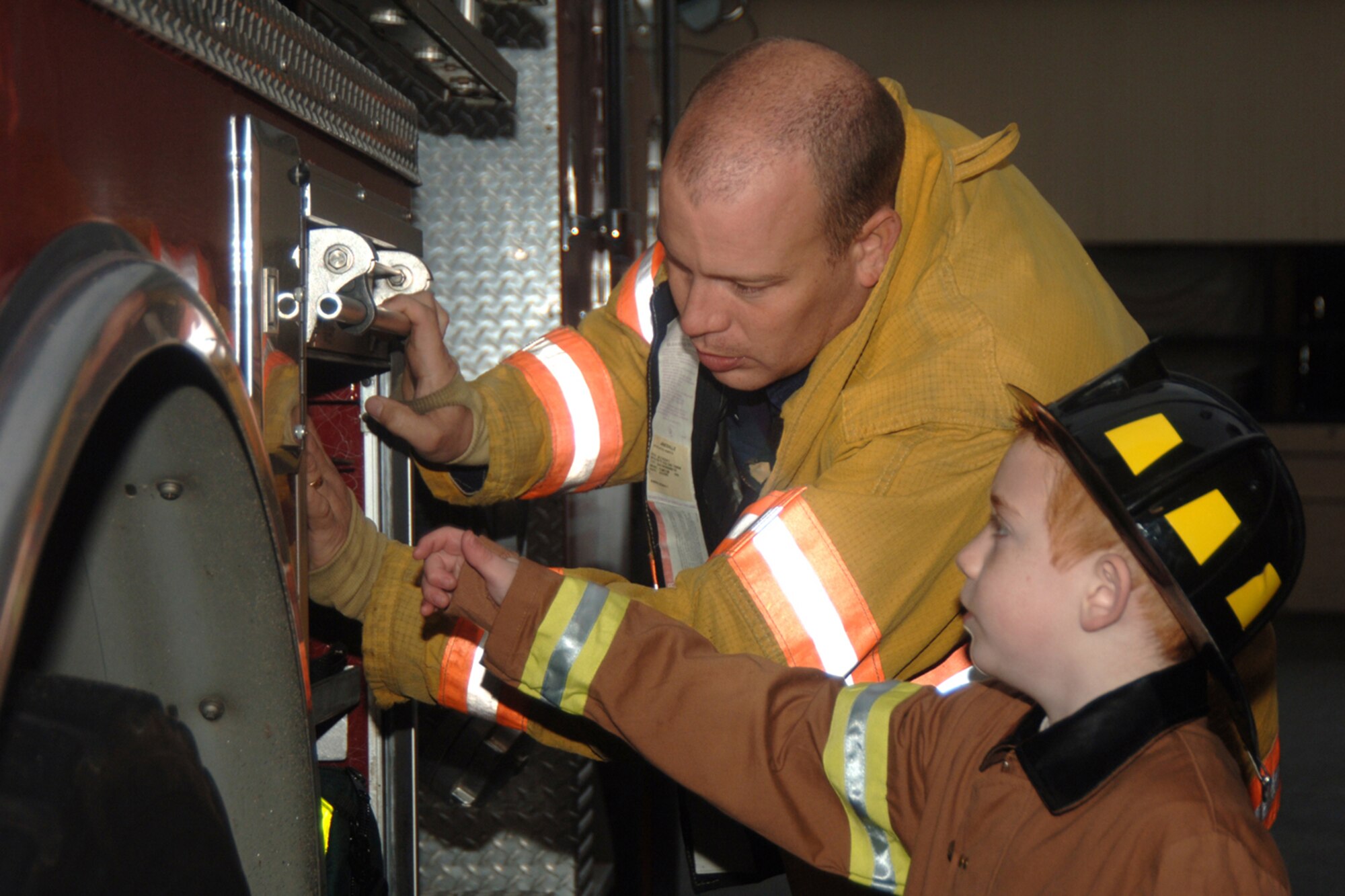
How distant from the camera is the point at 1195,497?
1.30 m

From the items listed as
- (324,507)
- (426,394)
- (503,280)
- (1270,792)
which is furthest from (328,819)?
(1270,792)

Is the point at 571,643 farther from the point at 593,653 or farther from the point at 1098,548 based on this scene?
the point at 1098,548

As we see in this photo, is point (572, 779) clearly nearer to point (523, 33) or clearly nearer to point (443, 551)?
point (443, 551)

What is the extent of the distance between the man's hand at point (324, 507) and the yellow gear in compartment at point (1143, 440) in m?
0.96

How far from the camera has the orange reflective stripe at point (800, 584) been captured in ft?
5.13

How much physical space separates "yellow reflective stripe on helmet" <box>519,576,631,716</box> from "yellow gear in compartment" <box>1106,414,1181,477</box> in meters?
0.60

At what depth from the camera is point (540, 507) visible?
249cm

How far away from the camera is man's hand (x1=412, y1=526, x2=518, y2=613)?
55.2 inches

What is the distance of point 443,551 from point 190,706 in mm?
346

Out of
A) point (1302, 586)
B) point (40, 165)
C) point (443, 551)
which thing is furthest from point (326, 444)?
point (1302, 586)

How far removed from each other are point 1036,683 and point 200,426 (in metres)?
0.95

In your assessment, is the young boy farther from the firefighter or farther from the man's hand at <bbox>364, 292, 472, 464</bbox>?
→ the man's hand at <bbox>364, 292, 472, 464</bbox>

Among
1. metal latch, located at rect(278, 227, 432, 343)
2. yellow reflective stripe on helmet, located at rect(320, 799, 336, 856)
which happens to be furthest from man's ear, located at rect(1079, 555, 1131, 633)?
yellow reflective stripe on helmet, located at rect(320, 799, 336, 856)

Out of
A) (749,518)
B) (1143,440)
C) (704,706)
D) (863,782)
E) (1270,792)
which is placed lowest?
(1270,792)
